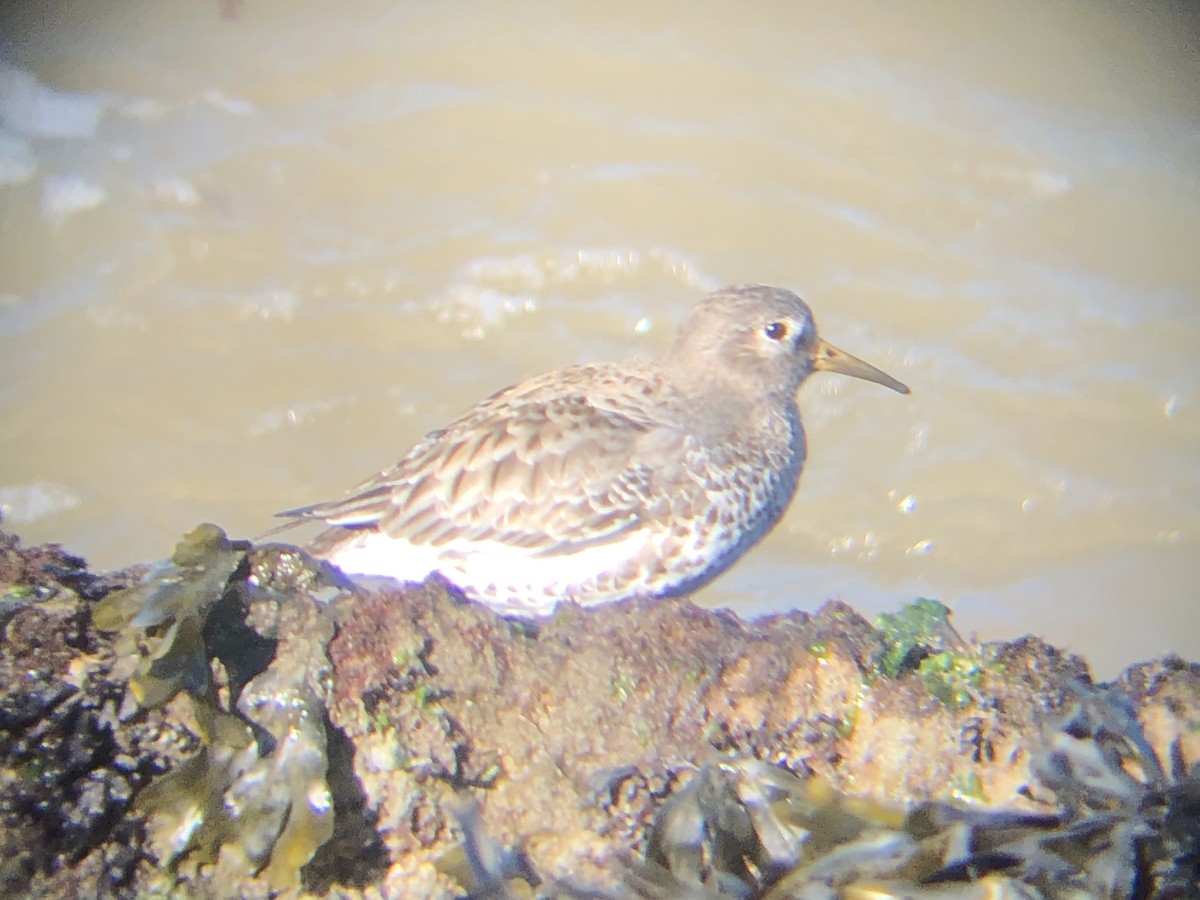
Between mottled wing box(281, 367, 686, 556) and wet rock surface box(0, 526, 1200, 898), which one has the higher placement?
wet rock surface box(0, 526, 1200, 898)

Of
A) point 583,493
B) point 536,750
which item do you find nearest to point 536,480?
point 583,493

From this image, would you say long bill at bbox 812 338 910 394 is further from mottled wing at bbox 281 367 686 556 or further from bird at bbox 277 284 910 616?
mottled wing at bbox 281 367 686 556

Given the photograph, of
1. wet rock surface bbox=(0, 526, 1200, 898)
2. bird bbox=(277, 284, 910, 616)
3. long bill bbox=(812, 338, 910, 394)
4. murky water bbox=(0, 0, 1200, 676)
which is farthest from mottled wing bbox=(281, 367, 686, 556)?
murky water bbox=(0, 0, 1200, 676)

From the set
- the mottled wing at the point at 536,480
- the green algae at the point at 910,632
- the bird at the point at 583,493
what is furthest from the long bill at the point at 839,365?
the green algae at the point at 910,632

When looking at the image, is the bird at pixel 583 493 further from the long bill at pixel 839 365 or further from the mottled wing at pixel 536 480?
the long bill at pixel 839 365

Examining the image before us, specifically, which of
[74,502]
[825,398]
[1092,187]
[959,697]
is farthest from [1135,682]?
[74,502]

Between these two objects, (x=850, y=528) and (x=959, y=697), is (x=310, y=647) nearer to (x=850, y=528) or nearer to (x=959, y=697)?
(x=959, y=697)

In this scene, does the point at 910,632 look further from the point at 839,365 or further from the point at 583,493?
the point at 839,365
